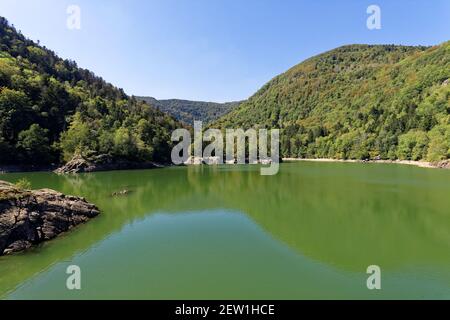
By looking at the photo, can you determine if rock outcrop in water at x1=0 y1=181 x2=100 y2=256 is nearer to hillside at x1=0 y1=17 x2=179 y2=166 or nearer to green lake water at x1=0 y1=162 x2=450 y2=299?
green lake water at x1=0 y1=162 x2=450 y2=299

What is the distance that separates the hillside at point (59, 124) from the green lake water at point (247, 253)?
60.0m

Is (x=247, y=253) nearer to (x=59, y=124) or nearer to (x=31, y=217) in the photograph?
(x=31, y=217)

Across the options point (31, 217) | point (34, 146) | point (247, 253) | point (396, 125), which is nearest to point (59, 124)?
point (34, 146)

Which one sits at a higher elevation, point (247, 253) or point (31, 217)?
point (31, 217)

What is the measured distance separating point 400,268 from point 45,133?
95.7 meters

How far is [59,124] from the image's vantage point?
101312 mm

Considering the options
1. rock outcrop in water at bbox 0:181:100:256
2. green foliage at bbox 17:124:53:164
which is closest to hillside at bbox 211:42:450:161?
rock outcrop in water at bbox 0:181:100:256

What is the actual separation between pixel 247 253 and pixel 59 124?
9935 centimetres

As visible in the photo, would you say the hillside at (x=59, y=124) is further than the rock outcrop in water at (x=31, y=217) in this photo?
Yes

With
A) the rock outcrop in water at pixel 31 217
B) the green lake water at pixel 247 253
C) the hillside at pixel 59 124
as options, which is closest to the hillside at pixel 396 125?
the hillside at pixel 59 124

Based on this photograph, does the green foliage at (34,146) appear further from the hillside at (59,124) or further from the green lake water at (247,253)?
the green lake water at (247,253)

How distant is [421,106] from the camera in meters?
128

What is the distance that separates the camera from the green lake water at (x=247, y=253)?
14.5m
